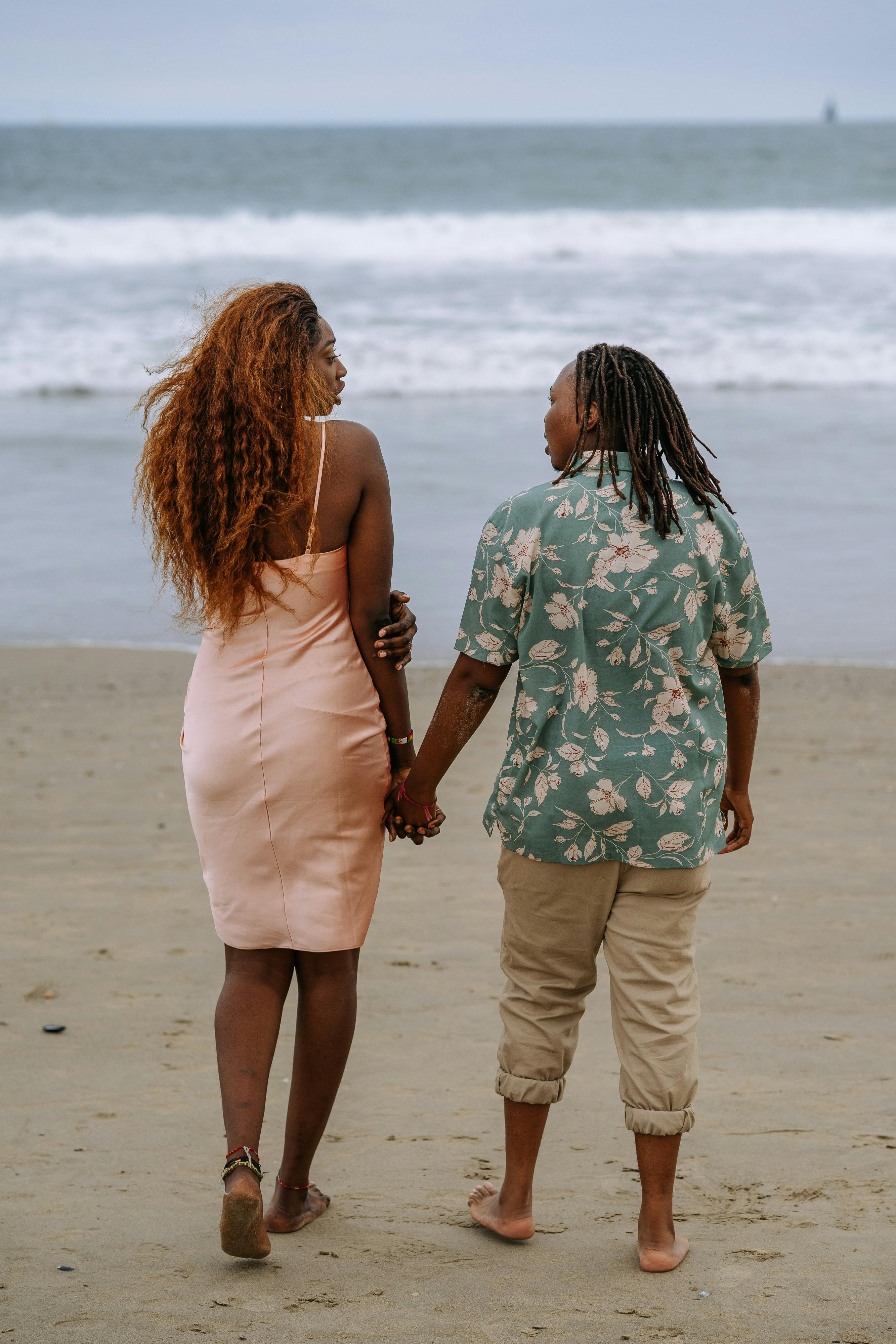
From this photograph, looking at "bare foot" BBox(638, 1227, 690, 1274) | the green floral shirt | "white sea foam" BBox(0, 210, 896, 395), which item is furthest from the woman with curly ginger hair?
"white sea foam" BBox(0, 210, 896, 395)

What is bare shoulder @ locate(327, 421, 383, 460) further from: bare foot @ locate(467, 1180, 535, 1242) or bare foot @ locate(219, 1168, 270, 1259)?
bare foot @ locate(467, 1180, 535, 1242)

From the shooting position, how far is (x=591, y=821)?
2285 millimetres

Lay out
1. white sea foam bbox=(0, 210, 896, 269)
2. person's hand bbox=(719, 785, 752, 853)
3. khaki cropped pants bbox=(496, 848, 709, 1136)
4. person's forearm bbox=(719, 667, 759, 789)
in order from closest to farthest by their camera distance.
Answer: khaki cropped pants bbox=(496, 848, 709, 1136)
person's forearm bbox=(719, 667, 759, 789)
person's hand bbox=(719, 785, 752, 853)
white sea foam bbox=(0, 210, 896, 269)

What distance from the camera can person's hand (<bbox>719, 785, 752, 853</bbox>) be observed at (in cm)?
257

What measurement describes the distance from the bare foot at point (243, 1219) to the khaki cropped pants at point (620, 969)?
487 millimetres

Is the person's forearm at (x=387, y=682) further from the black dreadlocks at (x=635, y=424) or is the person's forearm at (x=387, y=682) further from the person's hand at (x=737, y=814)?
the person's hand at (x=737, y=814)

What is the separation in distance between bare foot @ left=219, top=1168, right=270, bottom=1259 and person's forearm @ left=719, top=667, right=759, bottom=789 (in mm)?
1116

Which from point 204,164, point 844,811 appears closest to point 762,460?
point 844,811

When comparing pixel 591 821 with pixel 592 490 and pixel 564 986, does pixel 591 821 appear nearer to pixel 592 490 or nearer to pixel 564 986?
pixel 564 986

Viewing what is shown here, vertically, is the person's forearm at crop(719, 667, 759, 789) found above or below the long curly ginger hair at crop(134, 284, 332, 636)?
below

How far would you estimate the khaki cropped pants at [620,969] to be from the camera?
2.34 m

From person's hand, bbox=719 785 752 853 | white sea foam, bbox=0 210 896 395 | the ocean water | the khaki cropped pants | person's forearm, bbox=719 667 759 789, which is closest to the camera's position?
the khaki cropped pants

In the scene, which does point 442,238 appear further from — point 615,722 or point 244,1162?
point 244,1162

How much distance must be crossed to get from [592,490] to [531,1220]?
52.8 inches
